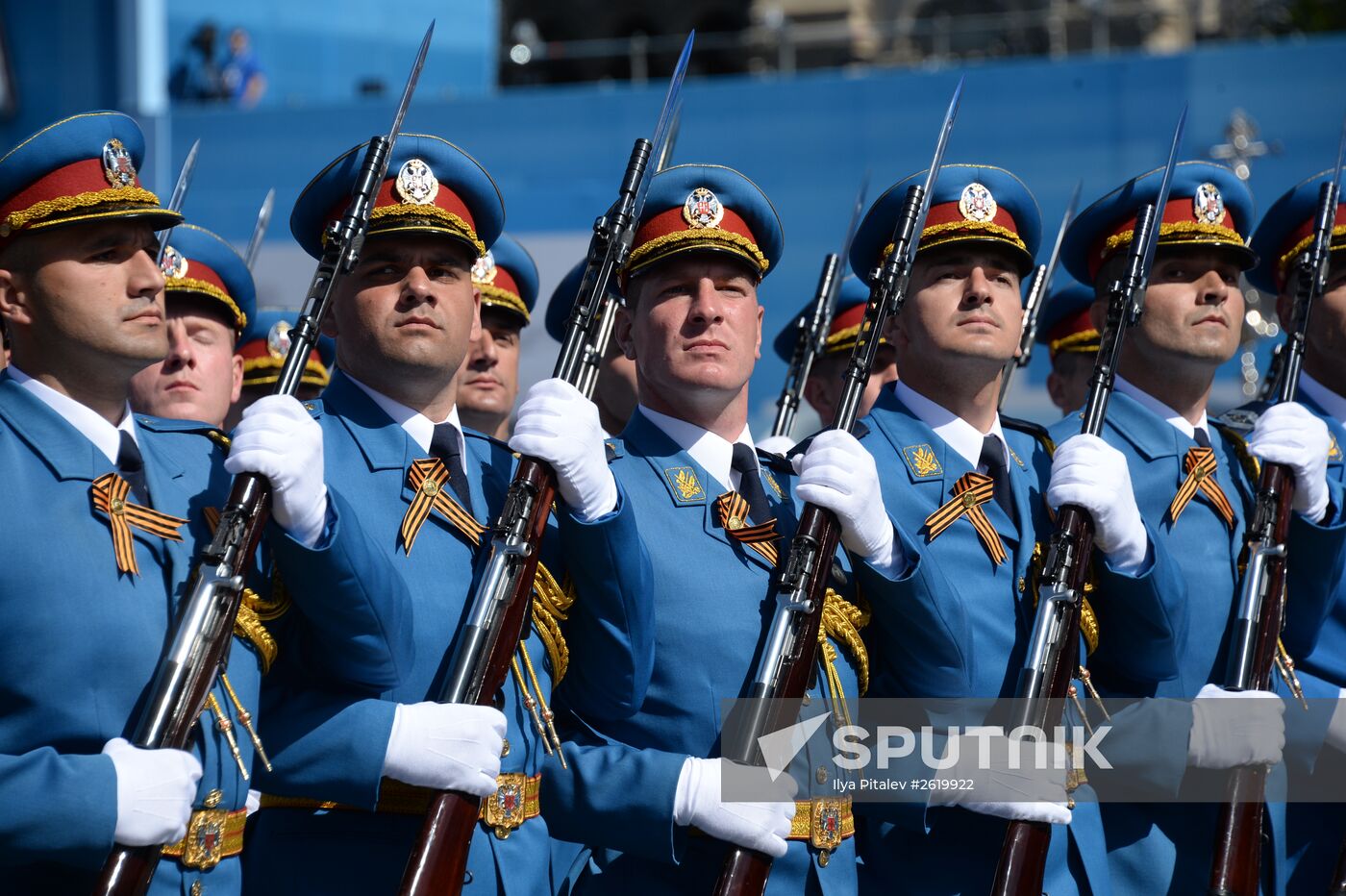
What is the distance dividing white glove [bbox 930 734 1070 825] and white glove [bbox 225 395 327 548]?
1.69 meters

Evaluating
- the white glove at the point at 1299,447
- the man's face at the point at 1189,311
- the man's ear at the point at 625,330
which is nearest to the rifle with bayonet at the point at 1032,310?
the man's face at the point at 1189,311

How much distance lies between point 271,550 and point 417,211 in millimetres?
925

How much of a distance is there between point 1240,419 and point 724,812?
2.63m

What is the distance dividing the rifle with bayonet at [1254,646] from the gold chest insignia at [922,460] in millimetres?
993

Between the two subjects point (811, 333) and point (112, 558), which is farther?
point (811, 333)

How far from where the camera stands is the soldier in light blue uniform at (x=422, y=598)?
3457 millimetres

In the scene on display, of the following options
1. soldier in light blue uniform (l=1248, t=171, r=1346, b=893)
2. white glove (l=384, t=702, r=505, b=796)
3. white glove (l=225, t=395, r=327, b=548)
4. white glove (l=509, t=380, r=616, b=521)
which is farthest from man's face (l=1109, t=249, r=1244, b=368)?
white glove (l=225, t=395, r=327, b=548)

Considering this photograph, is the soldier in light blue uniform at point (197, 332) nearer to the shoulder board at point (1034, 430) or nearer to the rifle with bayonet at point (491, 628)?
the rifle with bayonet at point (491, 628)

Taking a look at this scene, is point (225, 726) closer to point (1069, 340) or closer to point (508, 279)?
point (508, 279)

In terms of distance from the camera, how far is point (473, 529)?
12.4 feet

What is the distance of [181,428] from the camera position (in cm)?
374

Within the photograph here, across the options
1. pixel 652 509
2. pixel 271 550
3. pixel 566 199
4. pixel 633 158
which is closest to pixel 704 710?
pixel 652 509

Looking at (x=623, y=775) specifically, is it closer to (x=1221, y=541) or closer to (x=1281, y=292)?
(x=1221, y=541)

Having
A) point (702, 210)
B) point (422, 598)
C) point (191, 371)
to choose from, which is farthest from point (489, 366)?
point (422, 598)
